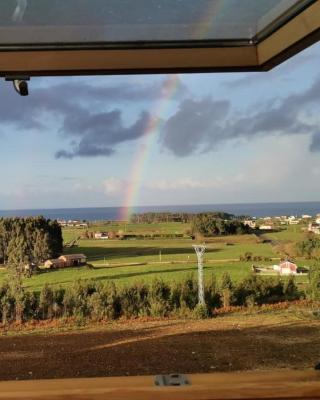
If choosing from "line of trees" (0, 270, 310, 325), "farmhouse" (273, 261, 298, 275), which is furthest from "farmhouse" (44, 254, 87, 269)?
"farmhouse" (273, 261, 298, 275)

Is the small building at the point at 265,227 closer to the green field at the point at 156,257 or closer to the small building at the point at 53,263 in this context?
the green field at the point at 156,257

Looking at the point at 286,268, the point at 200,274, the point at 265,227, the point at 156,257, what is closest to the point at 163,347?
the point at 200,274

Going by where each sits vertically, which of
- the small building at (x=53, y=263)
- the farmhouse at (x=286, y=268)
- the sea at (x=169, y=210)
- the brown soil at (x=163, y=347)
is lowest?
the brown soil at (x=163, y=347)

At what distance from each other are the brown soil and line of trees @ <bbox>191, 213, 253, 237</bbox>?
1.34 m

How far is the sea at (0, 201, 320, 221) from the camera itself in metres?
4.16

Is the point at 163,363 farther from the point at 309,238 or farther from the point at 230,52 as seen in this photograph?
the point at 230,52

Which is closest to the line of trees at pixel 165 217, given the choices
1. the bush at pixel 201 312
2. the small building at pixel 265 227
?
the small building at pixel 265 227

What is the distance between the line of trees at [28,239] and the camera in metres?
4.79

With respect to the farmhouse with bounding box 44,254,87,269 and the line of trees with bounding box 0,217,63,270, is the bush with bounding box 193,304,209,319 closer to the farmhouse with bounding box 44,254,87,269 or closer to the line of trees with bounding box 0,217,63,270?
the farmhouse with bounding box 44,254,87,269

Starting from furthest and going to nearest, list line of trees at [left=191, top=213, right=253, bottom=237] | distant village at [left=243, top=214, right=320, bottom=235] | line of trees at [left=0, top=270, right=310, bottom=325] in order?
line of trees at [left=0, top=270, right=310, bottom=325]
line of trees at [left=191, top=213, right=253, bottom=237]
distant village at [left=243, top=214, right=320, bottom=235]

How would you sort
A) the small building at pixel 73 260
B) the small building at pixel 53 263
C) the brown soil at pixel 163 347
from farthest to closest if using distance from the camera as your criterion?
the small building at pixel 73 260 → the small building at pixel 53 263 → the brown soil at pixel 163 347

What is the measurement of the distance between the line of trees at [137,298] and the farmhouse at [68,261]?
332mm

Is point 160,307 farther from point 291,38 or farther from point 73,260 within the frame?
point 291,38

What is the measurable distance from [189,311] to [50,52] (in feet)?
18.9
